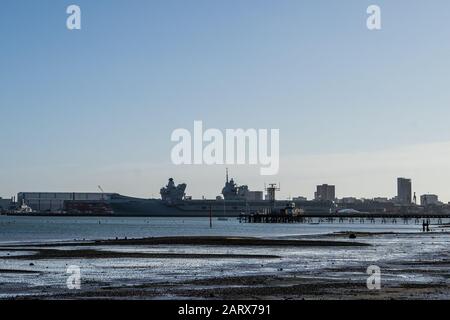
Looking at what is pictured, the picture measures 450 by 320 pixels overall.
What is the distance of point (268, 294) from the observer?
27.3 meters

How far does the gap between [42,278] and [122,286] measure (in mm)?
5466

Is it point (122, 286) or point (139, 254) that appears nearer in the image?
point (122, 286)

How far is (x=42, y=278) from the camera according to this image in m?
34.2
